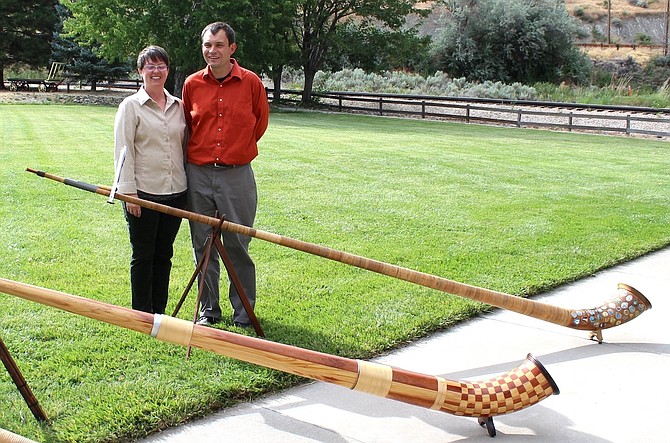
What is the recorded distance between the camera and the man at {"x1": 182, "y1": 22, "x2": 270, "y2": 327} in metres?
5.04

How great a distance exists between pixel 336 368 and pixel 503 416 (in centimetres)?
130

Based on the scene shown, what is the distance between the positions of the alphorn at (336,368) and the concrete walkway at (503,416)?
0.67 feet

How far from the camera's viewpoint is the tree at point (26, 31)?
41875 millimetres

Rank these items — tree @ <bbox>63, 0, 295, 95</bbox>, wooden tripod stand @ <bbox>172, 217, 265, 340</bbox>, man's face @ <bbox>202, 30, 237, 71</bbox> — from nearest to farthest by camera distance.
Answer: wooden tripod stand @ <bbox>172, 217, 265, 340</bbox> < man's face @ <bbox>202, 30, 237, 71</bbox> < tree @ <bbox>63, 0, 295, 95</bbox>

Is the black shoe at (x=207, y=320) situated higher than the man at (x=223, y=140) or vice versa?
the man at (x=223, y=140)

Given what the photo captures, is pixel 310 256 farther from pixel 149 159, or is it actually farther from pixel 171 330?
pixel 171 330

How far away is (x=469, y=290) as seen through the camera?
4.81 meters

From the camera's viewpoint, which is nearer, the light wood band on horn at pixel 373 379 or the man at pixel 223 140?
the light wood band on horn at pixel 373 379

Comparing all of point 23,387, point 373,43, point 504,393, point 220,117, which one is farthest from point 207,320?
point 373,43

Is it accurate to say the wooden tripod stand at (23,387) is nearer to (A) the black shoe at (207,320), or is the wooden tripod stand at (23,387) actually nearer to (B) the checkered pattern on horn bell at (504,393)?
(A) the black shoe at (207,320)

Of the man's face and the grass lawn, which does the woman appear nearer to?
the man's face

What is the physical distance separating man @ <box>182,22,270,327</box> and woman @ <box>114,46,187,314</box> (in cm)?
11

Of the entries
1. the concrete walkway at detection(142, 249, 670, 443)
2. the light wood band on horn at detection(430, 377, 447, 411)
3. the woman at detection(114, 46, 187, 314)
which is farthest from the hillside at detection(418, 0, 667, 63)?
the light wood band on horn at detection(430, 377, 447, 411)

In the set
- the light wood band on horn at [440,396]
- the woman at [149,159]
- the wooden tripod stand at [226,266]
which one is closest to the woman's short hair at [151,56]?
the woman at [149,159]
